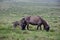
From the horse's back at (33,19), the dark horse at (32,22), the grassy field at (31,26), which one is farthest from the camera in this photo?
the horse's back at (33,19)

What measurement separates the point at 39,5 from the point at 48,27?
1.72 ft

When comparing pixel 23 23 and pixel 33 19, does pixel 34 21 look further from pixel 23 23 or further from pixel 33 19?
pixel 23 23

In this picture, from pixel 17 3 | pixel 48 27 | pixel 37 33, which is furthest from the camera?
pixel 17 3

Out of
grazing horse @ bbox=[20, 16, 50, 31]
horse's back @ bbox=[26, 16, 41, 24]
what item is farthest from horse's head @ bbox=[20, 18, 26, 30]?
horse's back @ bbox=[26, 16, 41, 24]

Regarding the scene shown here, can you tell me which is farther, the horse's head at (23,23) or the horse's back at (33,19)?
the horse's back at (33,19)

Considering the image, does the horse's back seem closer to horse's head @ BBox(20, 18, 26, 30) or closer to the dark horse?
the dark horse

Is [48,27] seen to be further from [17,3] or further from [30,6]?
[17,3]

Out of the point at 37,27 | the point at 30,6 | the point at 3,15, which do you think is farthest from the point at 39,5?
the point at 3,15

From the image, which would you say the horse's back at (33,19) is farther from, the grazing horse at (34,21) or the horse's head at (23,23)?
the horse's head at (23,23)

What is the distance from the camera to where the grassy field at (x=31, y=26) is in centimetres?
388

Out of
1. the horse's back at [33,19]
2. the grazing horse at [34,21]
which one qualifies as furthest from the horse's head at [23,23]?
the horse's back at [33,19]

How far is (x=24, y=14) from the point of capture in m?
4.43

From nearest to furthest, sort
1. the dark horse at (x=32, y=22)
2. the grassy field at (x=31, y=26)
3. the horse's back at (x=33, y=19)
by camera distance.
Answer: the grassy field at (x=31, y=26) < the dark horse at (x=32, y=22) < the horse's back at (x=33, y=19)

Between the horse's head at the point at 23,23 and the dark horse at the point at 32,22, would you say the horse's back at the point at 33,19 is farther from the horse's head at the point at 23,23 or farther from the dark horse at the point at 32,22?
the horse's head at the point at 23,23
